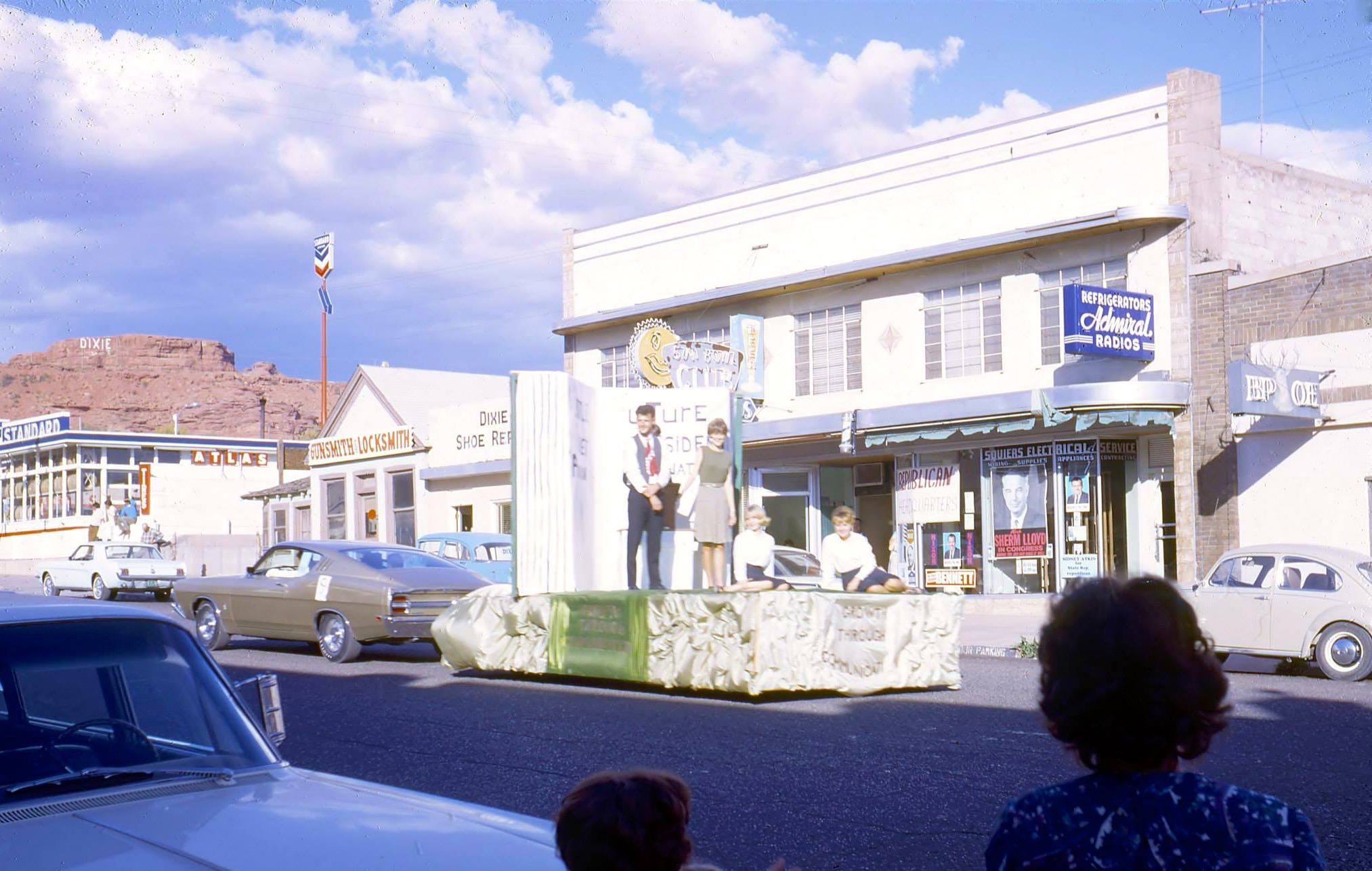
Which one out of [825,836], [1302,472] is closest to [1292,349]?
[1302,472]

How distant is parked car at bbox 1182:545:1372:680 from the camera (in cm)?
1359

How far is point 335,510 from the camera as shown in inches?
1662

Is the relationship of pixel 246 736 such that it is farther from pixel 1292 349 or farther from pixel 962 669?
pixel 1292 349

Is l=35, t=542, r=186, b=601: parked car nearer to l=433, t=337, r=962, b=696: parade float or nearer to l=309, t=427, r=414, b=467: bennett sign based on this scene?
l=309, t=427, r=414, b=467: bennett sign

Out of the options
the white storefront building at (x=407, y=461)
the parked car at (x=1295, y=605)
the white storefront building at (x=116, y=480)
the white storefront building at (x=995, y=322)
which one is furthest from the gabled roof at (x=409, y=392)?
the parked car at (x=1295, y=605)

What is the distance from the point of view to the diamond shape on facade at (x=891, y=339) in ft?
81.0

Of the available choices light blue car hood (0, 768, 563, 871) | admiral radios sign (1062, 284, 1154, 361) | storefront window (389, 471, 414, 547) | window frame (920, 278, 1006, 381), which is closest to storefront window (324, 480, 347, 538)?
storefront window (389, 471, 414, 547)

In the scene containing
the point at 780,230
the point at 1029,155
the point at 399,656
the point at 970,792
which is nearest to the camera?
the point at 970,792

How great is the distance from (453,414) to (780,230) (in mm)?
13006

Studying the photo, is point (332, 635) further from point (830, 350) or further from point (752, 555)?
point (830, 350)

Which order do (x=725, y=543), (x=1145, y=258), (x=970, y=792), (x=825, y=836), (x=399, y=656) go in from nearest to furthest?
1. (x=825, y=836)
2. (x=970, y=792)
3. (x=725, y=543)
4. (x=399, y=656)
5. (x=1145, y=258)

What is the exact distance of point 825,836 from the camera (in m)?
6.25

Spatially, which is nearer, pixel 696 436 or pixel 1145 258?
pixel 696 436

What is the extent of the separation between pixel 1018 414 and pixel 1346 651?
870 centimetres
